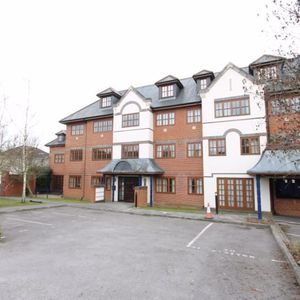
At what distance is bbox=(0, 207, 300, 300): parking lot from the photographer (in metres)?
4.80

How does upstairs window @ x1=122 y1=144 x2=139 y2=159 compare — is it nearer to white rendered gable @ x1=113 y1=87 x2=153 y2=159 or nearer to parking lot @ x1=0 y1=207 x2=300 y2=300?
white rendered gable @ x1=113 y1=87 x2=153 y2=159

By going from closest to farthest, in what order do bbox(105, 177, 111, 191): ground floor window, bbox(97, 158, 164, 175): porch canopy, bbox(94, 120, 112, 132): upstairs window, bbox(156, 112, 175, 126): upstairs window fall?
bbox(97, 158, 164, 175): porch canopy
bbox(156, 112, 175, 126): upstairs window
bbox(105, 177, 111, 191): ground floor window
bbox(94, 120, 112, 132): upstairs window

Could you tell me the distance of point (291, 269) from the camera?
6141 mm

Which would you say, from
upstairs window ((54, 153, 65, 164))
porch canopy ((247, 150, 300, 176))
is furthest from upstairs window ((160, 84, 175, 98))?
upstairs window ((54, 153, 65, 164))

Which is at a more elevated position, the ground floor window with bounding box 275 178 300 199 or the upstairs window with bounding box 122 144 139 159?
the upstairs window with bounding box 122 144 139 159

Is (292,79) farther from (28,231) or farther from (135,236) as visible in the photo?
(28,231)

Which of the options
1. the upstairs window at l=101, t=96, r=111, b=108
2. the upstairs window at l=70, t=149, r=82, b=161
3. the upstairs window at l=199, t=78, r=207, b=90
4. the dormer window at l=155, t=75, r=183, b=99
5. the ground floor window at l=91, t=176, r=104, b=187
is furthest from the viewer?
the upstairs window at l=70, t=149, r=82, b=161

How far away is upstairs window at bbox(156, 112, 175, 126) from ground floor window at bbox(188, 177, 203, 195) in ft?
18.0

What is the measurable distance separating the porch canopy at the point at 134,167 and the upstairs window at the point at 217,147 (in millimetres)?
4751

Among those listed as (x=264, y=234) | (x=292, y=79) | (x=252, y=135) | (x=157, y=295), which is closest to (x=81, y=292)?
(x=157, y=295)

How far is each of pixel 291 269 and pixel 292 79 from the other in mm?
5163

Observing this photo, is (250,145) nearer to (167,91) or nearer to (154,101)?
(167,91)

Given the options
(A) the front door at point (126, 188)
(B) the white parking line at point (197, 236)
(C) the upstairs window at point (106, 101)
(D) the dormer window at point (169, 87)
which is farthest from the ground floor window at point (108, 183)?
(B) the white parking line at point (197, 236)

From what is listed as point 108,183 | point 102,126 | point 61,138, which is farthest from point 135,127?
point 61,138
